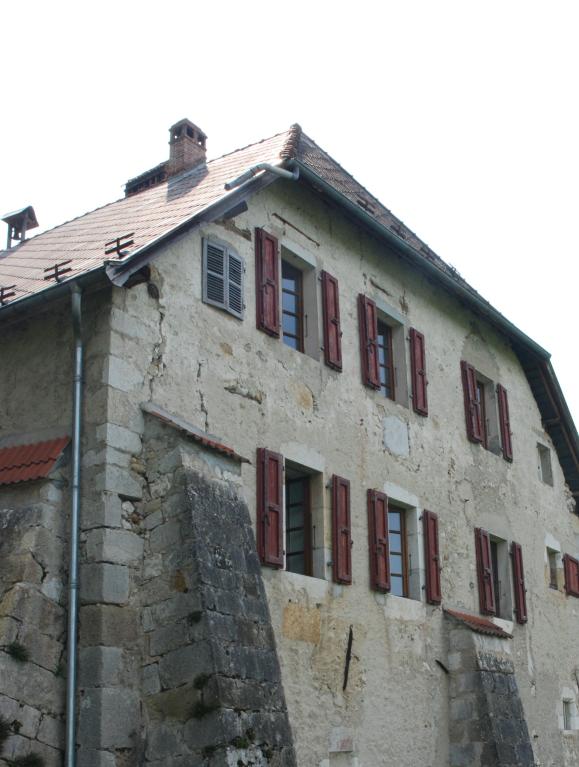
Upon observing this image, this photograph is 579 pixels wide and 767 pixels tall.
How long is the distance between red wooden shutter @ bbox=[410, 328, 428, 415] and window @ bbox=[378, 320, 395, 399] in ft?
0.88

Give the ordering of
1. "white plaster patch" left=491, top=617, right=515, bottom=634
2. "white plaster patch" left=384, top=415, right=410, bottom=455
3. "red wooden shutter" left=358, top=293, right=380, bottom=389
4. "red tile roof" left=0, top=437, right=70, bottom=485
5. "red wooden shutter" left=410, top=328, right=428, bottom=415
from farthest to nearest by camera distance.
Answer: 1. "white plaster patch" left=491, top=617, right=515, bottom=634
2. "red wooden shutter" left=410, top=328, right=428, bottom=415
3. "white plaster patch" left=384, top=415, right=410, bottom=455
4. "red wooden shutter" left=358, top=293, right=380, bottom=389
5. "red tile roof" left=0, top=437, right=70, bottom=485

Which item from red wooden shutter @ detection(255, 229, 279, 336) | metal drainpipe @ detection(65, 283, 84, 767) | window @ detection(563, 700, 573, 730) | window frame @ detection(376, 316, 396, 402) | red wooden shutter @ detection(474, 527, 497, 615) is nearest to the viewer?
metal drainpipe @ detection(65, 283, 84, 767)

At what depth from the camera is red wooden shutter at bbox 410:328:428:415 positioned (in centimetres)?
1302

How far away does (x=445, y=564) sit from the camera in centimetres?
1279

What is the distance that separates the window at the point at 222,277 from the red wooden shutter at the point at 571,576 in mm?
8427

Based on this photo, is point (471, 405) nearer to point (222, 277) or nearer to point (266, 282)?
point (266, 282)

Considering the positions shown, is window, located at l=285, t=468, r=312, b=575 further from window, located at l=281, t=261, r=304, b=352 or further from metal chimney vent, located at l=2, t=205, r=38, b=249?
metal chimney vent, located at l=2, t=205, r=38, b=249

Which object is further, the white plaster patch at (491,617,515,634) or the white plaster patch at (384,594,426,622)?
the white plaster patch at (491,617,515,634)

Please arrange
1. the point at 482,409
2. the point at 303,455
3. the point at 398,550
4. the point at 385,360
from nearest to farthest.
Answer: the point at 303,455, the point at 398,550, the point at 385,360, the point at 482,409

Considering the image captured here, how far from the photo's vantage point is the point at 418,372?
13.2m

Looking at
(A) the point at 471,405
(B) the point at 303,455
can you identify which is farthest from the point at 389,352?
(B) the point at 303,455

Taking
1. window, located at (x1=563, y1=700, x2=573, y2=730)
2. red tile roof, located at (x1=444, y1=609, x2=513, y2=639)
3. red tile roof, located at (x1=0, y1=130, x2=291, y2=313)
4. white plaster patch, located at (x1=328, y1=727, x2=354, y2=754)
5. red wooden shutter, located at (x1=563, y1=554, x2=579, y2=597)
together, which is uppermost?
red tile roof, located at (x1=0, y1=130, x2=291, y2=313)

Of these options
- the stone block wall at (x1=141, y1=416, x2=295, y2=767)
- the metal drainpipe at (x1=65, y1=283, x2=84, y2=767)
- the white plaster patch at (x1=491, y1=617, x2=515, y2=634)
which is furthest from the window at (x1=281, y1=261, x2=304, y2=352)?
the white plaster patch at (x1=491, y1=617, x2=515, y2=634)

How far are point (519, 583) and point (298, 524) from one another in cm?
486
